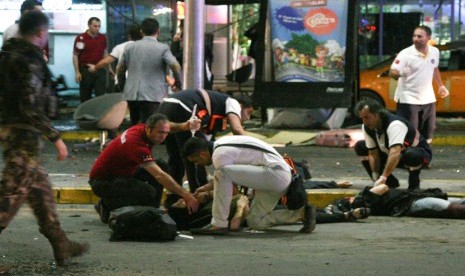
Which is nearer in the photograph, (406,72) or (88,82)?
(406,72)

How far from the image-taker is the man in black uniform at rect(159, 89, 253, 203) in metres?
11.3

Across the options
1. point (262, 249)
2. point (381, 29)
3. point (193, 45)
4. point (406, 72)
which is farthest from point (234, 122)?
point (381, 29)

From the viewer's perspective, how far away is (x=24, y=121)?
27.0 feet

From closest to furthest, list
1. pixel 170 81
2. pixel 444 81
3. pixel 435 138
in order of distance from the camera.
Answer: pixel 170 81, pixel 435 138, pixel 444 81

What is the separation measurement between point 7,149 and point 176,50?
10.4 m

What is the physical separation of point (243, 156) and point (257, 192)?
43cm

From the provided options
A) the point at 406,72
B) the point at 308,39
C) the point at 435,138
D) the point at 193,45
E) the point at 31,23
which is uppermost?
the point at 31,23

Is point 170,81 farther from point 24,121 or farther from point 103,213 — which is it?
point 24,121

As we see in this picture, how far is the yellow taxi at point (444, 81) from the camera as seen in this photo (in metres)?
21.2

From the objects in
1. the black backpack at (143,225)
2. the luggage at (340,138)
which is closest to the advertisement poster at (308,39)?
the luggage at (340,138)

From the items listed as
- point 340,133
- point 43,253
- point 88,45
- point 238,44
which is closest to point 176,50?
point 88,45

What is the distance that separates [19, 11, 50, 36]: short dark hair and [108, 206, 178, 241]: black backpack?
199 centimetres

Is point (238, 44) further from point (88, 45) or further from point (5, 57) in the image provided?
point (5, 57)

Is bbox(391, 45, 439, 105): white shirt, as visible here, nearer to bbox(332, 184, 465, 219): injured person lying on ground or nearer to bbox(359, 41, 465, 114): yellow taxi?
bbox(332, 184, 465, 219): injured person lying on ground
